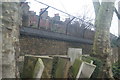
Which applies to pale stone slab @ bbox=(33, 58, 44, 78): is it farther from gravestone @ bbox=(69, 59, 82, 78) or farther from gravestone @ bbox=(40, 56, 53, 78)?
gravestone @ bbox=(69, 59, 82, 78)

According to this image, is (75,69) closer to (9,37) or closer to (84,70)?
(84,70)

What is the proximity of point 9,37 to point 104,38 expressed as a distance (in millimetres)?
4723

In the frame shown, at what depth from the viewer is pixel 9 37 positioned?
2439 millimetres

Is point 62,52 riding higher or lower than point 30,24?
lower

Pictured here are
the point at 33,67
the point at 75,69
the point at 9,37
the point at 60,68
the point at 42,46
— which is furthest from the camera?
the point at 42,46

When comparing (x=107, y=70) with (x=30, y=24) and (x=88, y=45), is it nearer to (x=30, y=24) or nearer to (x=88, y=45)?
(x=30, y=24)

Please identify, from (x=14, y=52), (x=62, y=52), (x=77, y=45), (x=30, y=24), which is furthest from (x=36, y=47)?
(x=14, y=52)

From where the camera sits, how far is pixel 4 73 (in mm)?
2434

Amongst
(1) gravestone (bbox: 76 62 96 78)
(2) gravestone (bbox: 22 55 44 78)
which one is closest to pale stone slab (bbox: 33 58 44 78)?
(2) gravestone (bbox: 22 55 44 78)

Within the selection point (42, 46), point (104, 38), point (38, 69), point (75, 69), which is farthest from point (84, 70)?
point (42, 46)

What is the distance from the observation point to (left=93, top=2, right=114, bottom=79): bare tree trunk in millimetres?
6260

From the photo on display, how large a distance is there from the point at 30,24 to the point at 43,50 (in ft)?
4.17

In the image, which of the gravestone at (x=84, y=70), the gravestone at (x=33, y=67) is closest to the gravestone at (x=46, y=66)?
the gravestone at (x=33, y=67)

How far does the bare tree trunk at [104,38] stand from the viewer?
246 inches
